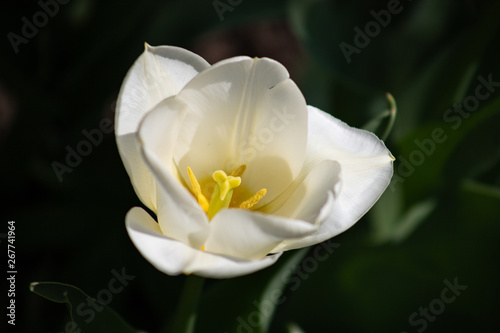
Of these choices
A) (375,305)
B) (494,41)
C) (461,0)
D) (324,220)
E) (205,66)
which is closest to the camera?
(324,220)

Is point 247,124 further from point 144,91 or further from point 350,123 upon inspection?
point 350,123

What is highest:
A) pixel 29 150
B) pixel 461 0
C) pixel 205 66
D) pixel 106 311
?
pixel 205 66

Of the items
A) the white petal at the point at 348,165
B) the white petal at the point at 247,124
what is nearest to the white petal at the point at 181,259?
the white petal at the point at 348,165

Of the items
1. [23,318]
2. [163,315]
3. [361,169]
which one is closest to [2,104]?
[23,318]

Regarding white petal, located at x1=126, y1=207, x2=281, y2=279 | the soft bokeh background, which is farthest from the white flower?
the soft bokeh background

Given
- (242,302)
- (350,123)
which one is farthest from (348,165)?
(350,123)

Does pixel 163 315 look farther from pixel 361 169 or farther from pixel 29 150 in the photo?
pixel 361 169
